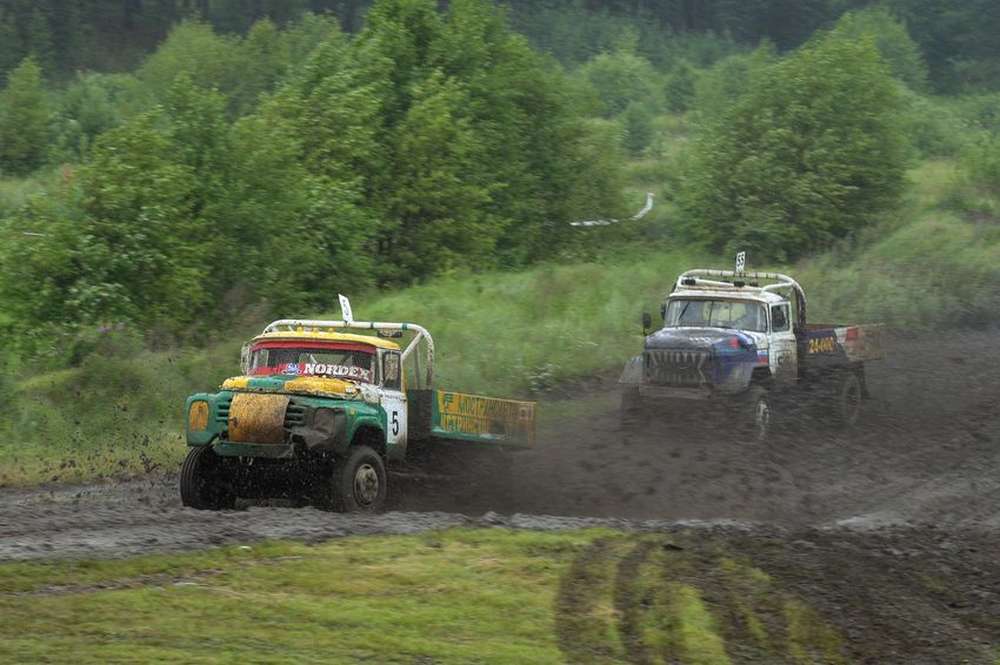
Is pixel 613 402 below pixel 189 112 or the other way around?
below

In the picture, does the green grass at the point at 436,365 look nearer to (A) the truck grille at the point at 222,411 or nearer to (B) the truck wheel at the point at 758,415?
(A) the truck grille at the point at 222,411

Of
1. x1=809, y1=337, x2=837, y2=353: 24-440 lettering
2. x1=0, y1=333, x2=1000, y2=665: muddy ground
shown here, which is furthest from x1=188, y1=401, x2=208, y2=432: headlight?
x1=809, y1=337, x2=837, y2=353: 24-440 lettering

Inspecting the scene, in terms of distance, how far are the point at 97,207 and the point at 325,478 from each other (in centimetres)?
1143

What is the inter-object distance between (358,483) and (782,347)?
8.45 m

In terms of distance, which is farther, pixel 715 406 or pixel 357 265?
pixel 357 265

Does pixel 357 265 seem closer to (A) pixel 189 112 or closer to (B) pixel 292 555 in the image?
(A) pixel 189 112

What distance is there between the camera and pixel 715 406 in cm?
1820

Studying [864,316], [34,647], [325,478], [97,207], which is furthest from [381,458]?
[864,316]

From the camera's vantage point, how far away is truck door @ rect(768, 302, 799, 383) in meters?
19.1

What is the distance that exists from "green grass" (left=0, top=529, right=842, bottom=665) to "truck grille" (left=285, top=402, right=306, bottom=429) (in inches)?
63.6

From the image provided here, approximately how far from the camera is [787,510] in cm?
1498

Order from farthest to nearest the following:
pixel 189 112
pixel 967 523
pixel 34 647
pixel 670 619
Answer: pixel 189 112
pixel 967 523
pixel 670 619
pixel 34 647

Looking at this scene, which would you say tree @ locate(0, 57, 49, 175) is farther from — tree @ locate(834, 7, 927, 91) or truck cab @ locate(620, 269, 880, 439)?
tree @ locate(834, 7, 927, 91)

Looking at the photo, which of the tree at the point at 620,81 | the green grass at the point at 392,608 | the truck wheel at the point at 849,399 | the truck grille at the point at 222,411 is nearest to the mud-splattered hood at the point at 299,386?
the truck grille at the point at 222,411
